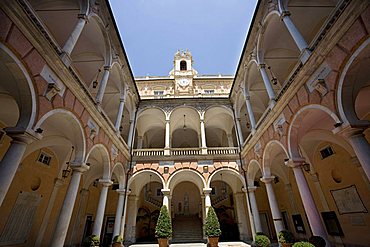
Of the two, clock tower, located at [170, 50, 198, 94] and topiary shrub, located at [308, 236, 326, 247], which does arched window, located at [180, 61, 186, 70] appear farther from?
topiary shrub, located at [308, 236, 326, 247]

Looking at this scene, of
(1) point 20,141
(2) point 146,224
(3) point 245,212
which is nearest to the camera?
(1) point 20,141

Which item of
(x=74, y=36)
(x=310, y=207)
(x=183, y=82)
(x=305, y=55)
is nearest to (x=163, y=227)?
(x=310, y=207)

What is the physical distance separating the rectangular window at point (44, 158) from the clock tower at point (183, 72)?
13.5m

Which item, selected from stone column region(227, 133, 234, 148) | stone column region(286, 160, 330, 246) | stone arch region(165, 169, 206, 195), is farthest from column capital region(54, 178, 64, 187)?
stone column region(227, 133, 234, 148)

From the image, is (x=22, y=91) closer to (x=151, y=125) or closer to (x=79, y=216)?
(x=79, y=216)

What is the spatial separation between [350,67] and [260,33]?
20.8 ft

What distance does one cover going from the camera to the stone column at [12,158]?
447 centimetres

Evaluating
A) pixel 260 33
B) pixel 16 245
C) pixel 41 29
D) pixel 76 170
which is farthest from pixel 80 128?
pixel 260 33

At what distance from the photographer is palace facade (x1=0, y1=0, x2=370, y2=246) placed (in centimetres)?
514

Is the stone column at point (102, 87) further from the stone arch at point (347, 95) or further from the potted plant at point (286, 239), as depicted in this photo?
the potted plant at point (286, 239)

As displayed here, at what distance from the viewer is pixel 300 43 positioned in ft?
23.9

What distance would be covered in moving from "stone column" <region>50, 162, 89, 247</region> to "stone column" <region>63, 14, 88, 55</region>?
14.2 ft

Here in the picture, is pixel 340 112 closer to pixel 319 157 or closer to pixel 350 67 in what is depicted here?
pixel 350 67

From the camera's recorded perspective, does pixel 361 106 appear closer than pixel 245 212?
Yes
